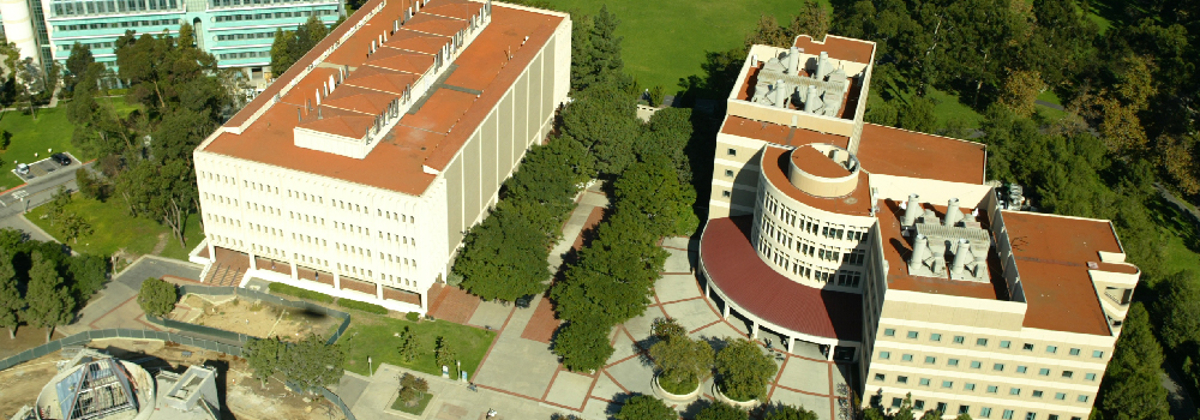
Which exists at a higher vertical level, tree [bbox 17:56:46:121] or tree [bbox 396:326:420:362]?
tree [bbox 17:56:46:121]

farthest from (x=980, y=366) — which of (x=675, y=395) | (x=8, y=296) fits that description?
(x=8, y=296)

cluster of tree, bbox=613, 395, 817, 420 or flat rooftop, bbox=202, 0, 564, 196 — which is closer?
cluster of tree, bbox=613, 395, 817, 420

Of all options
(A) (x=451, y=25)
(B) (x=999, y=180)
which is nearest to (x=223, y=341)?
(A) (x=451, y=25)

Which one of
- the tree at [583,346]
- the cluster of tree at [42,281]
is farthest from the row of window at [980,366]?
the cluster of tree at [42,281]

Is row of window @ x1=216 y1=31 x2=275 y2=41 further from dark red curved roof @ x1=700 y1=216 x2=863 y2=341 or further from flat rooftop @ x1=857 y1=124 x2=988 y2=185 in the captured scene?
flat rooftop @ x1=857 y1=124 x2=988 y2=185

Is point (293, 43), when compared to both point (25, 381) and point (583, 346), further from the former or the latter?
point (583, 346)

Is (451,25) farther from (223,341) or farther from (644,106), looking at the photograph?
(223,341)

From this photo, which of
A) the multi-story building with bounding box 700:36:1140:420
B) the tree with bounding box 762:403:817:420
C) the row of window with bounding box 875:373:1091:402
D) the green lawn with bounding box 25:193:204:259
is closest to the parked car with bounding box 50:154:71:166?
the green lawn with bounding box 25:193:204:259
